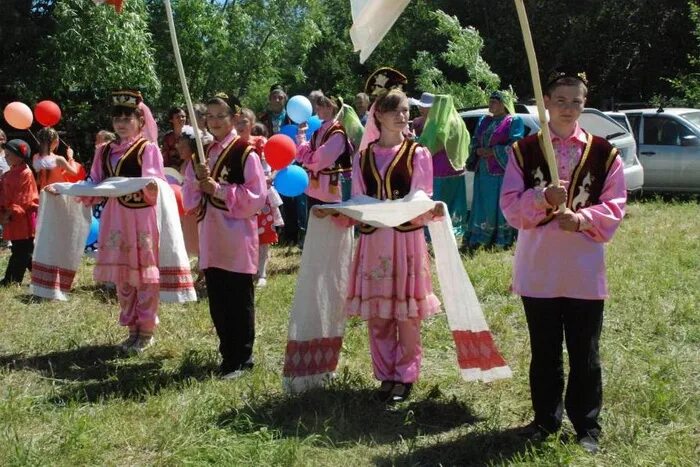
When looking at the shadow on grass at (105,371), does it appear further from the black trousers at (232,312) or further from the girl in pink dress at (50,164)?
the girl in pink dress at (50,164)

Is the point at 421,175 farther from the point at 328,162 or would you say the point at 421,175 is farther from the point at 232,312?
the point at 328,162

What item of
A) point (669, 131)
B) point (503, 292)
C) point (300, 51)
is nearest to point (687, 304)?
point (503, 292)

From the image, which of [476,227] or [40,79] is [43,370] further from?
[40,79]

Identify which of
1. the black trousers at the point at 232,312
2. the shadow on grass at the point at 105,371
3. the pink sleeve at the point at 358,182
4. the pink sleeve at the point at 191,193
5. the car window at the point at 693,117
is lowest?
the shadow on grass at the point at 105,371

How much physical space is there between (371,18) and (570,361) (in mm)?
1826

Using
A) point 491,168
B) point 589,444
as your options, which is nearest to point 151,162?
point 589,444

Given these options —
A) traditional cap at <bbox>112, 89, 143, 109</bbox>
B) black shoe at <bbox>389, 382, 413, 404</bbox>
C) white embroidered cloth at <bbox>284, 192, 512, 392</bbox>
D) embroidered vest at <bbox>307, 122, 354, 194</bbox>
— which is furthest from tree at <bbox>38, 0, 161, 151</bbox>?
black shoe at <bbox>389, 382, 413, 404</bbox>

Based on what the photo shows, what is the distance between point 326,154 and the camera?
27.4ft

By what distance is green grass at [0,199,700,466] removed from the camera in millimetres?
4133

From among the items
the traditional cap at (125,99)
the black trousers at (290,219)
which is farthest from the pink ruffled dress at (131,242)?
the black trousers at (290,219)

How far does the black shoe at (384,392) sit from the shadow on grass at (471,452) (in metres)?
0.66

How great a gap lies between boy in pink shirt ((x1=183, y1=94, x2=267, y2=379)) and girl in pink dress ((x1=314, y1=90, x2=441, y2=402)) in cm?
66

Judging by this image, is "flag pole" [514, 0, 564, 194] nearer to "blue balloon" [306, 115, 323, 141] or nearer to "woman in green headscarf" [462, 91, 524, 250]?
"blue balloon" [306, 115, 323, 141]

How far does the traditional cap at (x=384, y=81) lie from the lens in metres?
5.16
